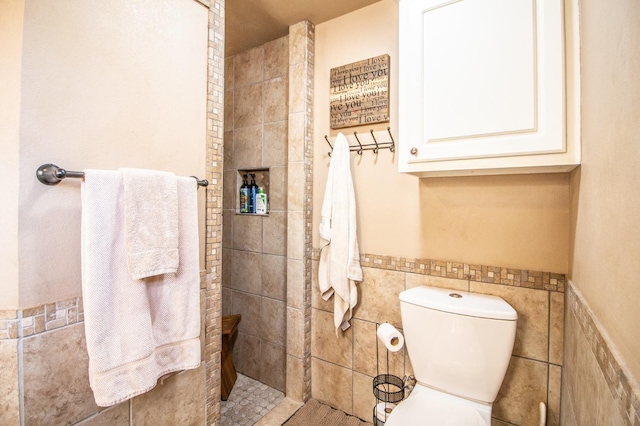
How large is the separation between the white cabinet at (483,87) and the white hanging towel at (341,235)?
1.56 ft

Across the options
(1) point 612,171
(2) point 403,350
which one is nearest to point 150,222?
(1) point 612,171

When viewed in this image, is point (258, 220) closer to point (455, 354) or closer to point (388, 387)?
point (388, 387)

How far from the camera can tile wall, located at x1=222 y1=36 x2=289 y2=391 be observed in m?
2.04

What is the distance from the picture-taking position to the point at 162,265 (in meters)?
0.96

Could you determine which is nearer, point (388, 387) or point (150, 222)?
point (150, 222)

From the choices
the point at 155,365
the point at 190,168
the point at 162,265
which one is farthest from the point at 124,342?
the point at 190,168

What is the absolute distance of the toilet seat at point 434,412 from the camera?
1.05m

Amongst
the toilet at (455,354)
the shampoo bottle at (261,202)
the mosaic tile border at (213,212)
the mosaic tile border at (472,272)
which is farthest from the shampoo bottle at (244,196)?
the toilet at (455,354)

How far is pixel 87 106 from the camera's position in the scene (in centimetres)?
90

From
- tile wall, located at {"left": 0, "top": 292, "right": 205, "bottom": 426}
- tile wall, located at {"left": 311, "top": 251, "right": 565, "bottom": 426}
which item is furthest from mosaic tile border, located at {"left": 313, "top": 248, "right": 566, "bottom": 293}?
tile wall, located at {"left": 0, "top": 292, "right": 205, "bottom": 426}

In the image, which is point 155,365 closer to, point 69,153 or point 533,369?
point 69,153

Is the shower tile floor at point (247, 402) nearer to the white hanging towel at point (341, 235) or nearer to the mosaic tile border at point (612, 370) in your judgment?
the white hanging towel at point (341, 235)

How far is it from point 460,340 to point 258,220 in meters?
1.48

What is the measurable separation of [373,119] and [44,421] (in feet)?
5.75
